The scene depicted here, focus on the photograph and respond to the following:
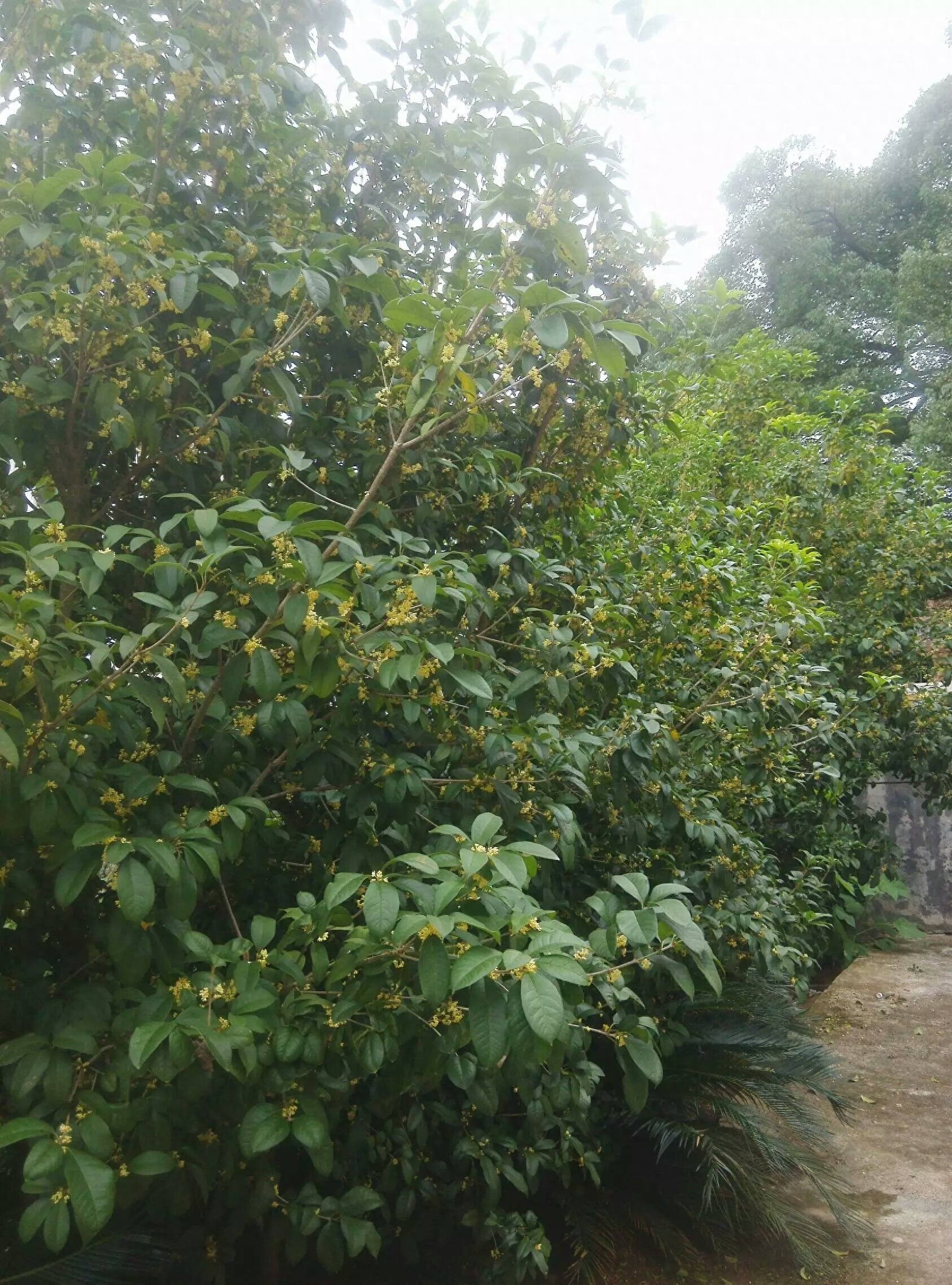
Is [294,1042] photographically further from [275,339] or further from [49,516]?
[275,339]

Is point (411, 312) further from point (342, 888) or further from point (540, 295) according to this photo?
point (342, 888)

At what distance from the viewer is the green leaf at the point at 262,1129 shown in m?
1.72

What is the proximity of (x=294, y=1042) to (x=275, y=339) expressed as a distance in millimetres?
1569

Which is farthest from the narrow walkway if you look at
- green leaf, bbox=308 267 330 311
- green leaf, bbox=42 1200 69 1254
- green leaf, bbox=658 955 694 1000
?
green leaf, bbox=308 267 330 311

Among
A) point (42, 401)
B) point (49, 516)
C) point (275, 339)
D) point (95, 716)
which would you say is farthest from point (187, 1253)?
point (275, 339)

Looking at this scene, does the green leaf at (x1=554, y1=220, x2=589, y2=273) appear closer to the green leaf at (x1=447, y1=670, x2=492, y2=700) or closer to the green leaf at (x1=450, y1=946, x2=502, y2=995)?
the green leaf at (x1=447, y1=670, x2=492, y2=700)

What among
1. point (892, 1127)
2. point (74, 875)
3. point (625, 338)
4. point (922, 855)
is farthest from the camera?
point (922, 855)

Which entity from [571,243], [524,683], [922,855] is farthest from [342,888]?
[922,855]

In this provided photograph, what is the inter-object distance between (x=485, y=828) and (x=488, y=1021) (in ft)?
1.06

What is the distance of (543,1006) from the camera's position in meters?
1.35

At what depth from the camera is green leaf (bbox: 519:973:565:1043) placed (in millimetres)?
1333

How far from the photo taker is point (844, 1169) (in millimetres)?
3768

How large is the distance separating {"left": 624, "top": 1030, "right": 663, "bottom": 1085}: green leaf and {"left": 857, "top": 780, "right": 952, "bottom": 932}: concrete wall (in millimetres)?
6821

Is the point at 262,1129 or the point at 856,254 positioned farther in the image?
the point at 856,254
